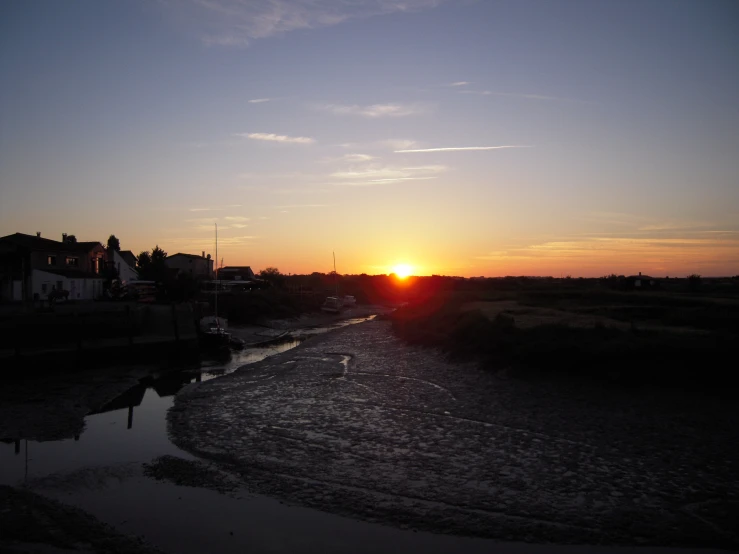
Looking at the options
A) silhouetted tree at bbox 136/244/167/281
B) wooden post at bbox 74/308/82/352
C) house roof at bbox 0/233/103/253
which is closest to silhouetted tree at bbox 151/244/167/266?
silhouetted tree at bbox 136/244/167/281

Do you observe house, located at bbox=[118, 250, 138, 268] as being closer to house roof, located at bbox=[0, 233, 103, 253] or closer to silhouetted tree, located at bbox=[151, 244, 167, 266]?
silhouetted tree, located at bbox=[151, 244, 167, 266]

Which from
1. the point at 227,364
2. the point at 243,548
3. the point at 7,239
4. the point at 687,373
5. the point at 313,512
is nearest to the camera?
the point at 243,548

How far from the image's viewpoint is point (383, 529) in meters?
9.93

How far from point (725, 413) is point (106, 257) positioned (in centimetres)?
6563

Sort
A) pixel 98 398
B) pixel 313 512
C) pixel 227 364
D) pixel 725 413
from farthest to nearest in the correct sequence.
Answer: pixel 227 364
pixel 98 398
pixel 725 413
pixel 313 512

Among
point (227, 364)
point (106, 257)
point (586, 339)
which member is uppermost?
point (106, 257)

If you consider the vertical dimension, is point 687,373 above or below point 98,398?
above

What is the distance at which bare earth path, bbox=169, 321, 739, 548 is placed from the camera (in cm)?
1007

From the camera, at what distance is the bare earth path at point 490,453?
→ 33.0 ft

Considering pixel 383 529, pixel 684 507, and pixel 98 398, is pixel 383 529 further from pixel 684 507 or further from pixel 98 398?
pixel 98 398

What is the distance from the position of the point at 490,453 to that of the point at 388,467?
8.31ft

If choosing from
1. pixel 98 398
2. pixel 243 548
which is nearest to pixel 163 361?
pixel 98 398

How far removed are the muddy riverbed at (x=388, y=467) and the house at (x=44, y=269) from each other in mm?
26084

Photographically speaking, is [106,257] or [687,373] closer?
[687,373]
